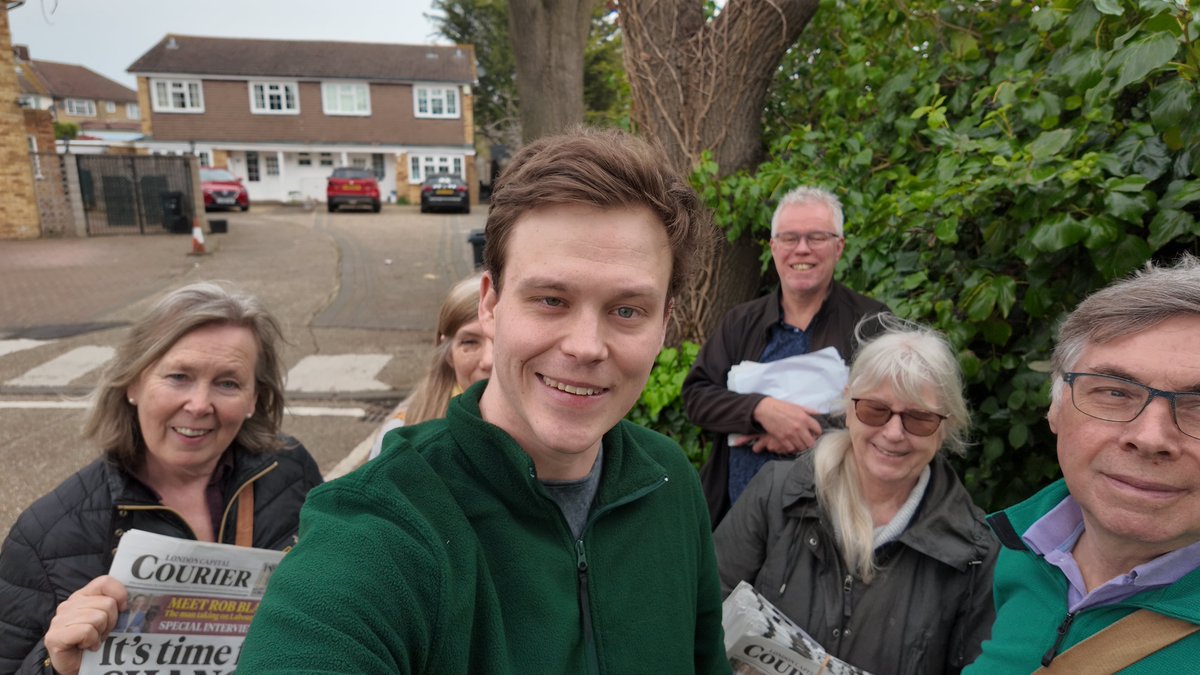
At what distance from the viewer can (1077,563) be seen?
1416 millimetres

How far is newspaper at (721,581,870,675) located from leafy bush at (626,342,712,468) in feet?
6.58

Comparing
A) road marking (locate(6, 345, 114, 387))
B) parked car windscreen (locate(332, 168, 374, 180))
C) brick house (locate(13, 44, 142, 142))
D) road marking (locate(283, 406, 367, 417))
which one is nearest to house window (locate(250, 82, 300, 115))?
parked car windscreen (locate(332, 168, 374, 180))

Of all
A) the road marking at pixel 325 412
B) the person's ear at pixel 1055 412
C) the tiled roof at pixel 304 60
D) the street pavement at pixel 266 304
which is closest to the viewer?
the person's ear at pixel 1055 412

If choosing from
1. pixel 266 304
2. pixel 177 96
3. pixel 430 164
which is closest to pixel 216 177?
pixel 430 164

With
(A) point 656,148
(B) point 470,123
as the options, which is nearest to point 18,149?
(A) point 656,148

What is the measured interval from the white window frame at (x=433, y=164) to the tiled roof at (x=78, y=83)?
149 ft

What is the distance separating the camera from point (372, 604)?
919 mm

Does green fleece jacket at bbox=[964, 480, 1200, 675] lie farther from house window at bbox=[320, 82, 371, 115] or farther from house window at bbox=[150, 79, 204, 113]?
house window at bbox=[150, 79, 204, 113]

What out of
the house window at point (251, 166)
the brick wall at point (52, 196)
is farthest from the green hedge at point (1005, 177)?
the house window at point (251, 166)

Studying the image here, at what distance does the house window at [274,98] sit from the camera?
115 feet

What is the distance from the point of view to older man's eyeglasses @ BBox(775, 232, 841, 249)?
2857mm

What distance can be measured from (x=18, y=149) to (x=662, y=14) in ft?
58.3

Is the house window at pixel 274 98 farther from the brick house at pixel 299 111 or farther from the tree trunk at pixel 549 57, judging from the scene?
the tree trunk at pixel 549 57

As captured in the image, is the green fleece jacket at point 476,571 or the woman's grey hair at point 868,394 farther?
the woman's grey hair at point 868,394
